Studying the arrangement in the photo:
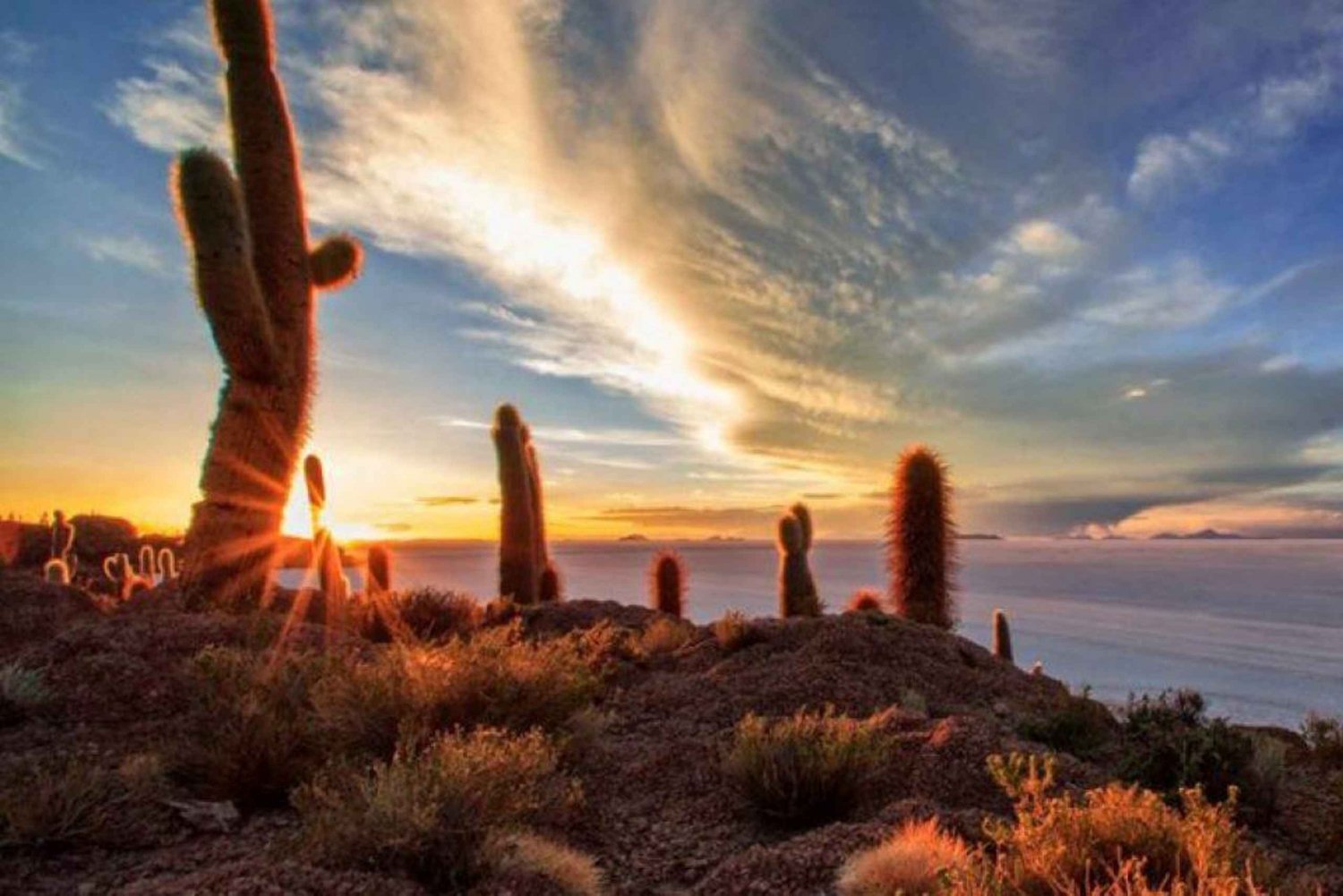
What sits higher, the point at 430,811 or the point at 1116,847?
the point at 430,811

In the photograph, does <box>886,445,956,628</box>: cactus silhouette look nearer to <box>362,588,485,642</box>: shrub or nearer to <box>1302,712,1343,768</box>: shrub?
<box>1302,712,1343,768</box>: shrub

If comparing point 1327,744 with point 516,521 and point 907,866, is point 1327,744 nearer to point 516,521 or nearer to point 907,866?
point 907,866

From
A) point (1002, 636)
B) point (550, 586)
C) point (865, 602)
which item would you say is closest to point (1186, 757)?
point (865, 602)

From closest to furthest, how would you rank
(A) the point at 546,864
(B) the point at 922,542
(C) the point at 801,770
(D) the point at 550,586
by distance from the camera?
(A) the point at 546,864 → (C) the point at 801,770 → (B) the point at 922,542 → (D) the point at 550,586

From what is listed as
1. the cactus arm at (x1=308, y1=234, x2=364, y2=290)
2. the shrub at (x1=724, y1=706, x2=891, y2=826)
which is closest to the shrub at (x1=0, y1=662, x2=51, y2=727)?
the shrub at (x1=724, y1=706, x2=891, y2=826)

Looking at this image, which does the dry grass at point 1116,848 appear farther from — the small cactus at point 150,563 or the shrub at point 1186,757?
the small cactus at point 150,563

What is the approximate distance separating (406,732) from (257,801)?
111cm

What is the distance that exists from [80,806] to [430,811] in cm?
236

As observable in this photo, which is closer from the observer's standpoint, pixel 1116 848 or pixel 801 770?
pixel 1116 848

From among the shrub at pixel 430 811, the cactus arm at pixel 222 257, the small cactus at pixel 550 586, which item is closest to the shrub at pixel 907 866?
the shrub at pixel 430 811

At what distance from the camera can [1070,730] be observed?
30.5ft

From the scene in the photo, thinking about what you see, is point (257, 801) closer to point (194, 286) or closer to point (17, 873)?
point (17, 873)

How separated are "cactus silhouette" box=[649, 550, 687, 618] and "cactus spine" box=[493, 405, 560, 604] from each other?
2.80 m

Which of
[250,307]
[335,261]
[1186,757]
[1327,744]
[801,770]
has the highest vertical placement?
[335,261]
